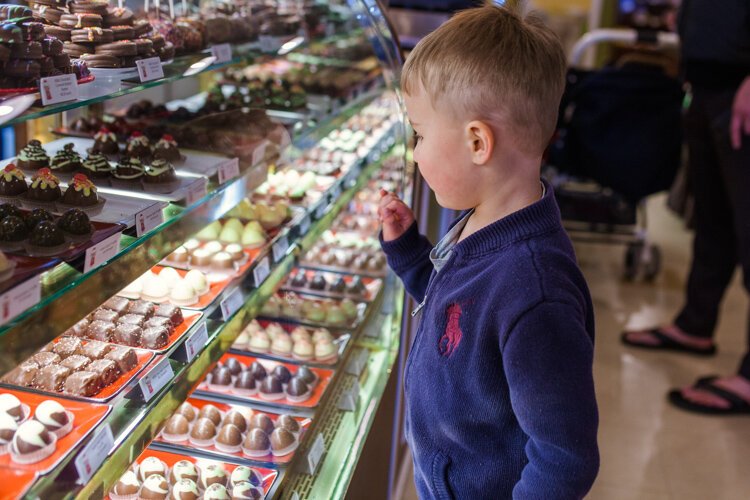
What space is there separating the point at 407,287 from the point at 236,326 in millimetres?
415

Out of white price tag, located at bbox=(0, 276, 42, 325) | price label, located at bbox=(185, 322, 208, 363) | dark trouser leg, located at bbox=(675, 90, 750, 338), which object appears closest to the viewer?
white price tag, located at bbox=(0, 276, 42, 325)

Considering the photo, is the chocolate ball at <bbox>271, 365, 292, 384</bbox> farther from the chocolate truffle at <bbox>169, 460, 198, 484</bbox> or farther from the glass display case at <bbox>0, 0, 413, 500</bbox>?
the chocolate truffle at <bbox>169, 460, 198, 484</bbox>

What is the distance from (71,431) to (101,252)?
0.31 m

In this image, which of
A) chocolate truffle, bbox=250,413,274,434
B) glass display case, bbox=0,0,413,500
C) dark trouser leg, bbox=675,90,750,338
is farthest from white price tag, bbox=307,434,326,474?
dark trouser leg, bbox=675,90,750,338

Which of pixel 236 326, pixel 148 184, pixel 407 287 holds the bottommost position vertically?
pixel 236 326

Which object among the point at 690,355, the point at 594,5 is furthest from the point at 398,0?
the point at 594,5

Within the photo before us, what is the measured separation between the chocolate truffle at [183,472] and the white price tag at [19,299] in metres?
0.76

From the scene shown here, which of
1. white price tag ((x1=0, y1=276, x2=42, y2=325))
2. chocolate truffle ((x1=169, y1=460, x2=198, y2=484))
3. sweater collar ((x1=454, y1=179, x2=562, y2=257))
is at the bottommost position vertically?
chocolate truffle ((x1=169, y1=460, x2=198, y2=484))

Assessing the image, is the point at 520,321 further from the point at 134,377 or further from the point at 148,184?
the point at 148,184

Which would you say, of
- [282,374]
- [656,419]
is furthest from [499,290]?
[656,419]

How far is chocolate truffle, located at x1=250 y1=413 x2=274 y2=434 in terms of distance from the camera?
6.79 ft

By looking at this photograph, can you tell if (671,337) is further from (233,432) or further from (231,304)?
(231,304)

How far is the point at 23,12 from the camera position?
5.11 ft

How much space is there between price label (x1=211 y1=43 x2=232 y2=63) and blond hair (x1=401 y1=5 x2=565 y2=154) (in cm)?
90
